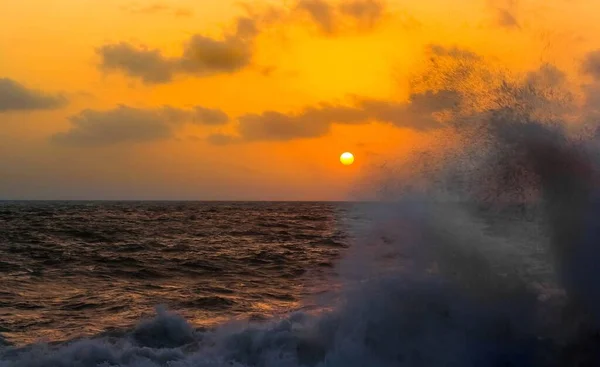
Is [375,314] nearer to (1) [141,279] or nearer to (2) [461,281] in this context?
(2) [461,281]

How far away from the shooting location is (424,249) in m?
9.77

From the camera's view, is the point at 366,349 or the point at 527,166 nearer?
the point at 366,349

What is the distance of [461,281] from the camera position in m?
9.16

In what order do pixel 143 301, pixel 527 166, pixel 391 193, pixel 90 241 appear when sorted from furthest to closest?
pixel 90 241 → pixel 143 301 → pixel 391 193 → pixel 527 166

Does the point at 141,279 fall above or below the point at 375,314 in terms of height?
below

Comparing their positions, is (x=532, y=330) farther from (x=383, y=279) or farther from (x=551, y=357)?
(x=383, y=279)

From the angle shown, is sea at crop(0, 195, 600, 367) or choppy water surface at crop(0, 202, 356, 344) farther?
choppy water surface at crop(0, 202, 356, 344)

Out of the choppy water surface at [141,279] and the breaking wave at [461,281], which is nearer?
the breaking wave at [461,281]

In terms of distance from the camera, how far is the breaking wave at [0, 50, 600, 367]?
27.0 ft

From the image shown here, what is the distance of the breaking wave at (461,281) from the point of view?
822 cm

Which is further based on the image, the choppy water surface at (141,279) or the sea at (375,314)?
the choppy water surface at (141,279)

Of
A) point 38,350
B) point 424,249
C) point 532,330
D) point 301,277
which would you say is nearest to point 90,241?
point 301,277

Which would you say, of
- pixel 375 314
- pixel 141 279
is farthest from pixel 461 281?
pixel 141 279

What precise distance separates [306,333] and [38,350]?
3.83 metres
